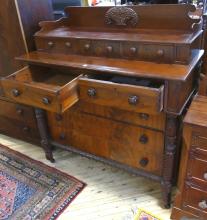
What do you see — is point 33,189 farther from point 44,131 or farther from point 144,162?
point 144,162

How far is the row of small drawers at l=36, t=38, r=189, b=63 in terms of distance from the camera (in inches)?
43.9

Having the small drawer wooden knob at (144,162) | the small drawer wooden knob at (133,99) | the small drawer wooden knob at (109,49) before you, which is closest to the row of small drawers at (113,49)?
the small drawer wooden knob at (109,49)

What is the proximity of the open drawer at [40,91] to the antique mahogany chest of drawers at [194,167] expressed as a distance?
536 millimetres

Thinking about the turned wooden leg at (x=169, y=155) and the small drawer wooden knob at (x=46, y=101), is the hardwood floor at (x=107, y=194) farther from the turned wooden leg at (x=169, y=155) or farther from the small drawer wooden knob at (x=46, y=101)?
the small drawer wooden knob at (x=46, y=101)

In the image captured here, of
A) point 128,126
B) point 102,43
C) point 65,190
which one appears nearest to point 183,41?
point 102,43

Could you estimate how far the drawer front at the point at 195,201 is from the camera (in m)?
1.14

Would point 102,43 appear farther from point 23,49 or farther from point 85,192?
point 85,192

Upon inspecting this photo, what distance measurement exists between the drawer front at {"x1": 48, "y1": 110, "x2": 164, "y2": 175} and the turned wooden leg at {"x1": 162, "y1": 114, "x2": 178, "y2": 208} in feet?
0.18

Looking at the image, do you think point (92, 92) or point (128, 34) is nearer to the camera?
point (92, 92)

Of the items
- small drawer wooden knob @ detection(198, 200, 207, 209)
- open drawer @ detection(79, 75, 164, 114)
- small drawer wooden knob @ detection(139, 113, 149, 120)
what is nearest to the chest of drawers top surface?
open drawer @ detection(79, 75, 164, 114)

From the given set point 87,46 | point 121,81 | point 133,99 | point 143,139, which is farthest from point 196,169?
point 87,46

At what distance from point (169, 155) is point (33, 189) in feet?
2.98

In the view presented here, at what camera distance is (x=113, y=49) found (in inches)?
48.6

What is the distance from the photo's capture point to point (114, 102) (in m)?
1.10
